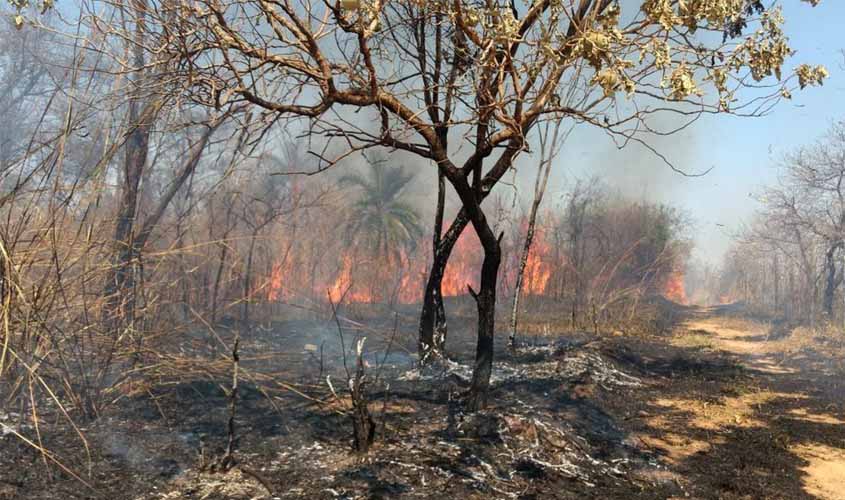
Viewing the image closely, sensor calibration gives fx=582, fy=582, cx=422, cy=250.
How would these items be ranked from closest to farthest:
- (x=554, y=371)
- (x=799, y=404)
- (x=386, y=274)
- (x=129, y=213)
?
(x=129, y=213)
(x=799, y=404)
(x=554, y=371)
(x=386, y=274)

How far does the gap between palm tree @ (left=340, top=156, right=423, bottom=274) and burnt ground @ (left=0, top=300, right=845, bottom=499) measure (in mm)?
14596

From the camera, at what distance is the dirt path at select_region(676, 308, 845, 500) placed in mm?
5797

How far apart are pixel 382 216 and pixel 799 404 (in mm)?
17880

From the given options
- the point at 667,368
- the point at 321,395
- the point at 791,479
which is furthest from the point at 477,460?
the point at 667,368

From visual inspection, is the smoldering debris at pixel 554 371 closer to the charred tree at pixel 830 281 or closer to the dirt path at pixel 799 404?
the dirt path at pixel 799 404

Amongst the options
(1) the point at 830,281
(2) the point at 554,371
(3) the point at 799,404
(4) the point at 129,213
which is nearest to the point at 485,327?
(2) the point at 554,371

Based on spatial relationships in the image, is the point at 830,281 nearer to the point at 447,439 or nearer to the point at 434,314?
the point at 434,314

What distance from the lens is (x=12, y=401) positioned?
491cm

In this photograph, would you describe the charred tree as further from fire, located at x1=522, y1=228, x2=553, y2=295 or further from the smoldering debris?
the smoldering debris

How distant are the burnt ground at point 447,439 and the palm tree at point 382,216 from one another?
14.6m

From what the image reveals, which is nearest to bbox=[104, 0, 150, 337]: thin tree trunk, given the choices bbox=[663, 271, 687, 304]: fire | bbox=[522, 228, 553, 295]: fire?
bbox=[522, 228, 553, 295]: fire

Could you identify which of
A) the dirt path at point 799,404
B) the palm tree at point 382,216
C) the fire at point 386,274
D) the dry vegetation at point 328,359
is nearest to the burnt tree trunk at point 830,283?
the dirt path at point 799,404

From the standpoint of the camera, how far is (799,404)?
8672 mm

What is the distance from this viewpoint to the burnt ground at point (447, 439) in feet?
13.8
